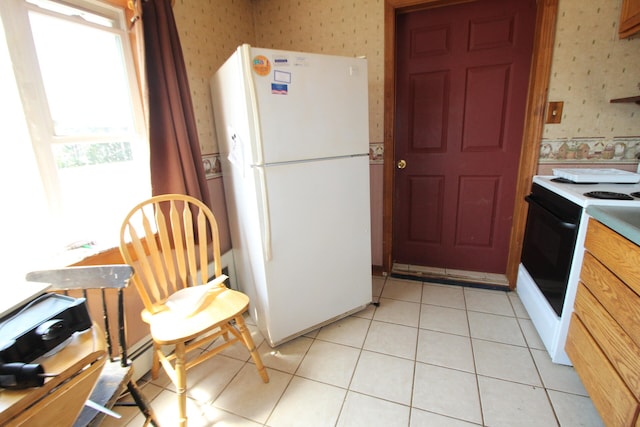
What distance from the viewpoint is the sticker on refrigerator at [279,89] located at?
146 centimetres

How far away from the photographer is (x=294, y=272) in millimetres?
1703

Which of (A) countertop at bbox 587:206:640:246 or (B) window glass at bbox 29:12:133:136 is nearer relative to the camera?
(A) countertop at bbox 587:206:640:246

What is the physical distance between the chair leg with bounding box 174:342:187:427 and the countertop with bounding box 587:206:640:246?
174 cm

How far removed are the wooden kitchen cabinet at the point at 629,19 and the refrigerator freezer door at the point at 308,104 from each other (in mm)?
1419

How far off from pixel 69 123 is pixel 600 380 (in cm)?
249

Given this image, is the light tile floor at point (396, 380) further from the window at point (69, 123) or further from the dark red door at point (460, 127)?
the window at point (69, 123)

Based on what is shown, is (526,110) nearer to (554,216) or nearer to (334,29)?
(554,216)

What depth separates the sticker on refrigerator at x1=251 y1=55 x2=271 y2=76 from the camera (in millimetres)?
1393

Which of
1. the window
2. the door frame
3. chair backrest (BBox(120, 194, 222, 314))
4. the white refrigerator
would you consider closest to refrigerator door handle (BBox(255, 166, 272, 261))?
the white refrigerator

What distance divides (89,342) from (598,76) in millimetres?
2789

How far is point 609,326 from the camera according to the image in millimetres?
1119

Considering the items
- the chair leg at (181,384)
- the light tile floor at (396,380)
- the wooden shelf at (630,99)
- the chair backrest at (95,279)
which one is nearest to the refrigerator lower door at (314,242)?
the light tile floor at (396,380)

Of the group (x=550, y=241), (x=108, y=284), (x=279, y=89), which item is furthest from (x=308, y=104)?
(x=550, y=241)

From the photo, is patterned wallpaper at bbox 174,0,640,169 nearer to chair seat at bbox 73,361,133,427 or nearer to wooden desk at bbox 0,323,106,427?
chair seat at bbox 73,361,133,427
